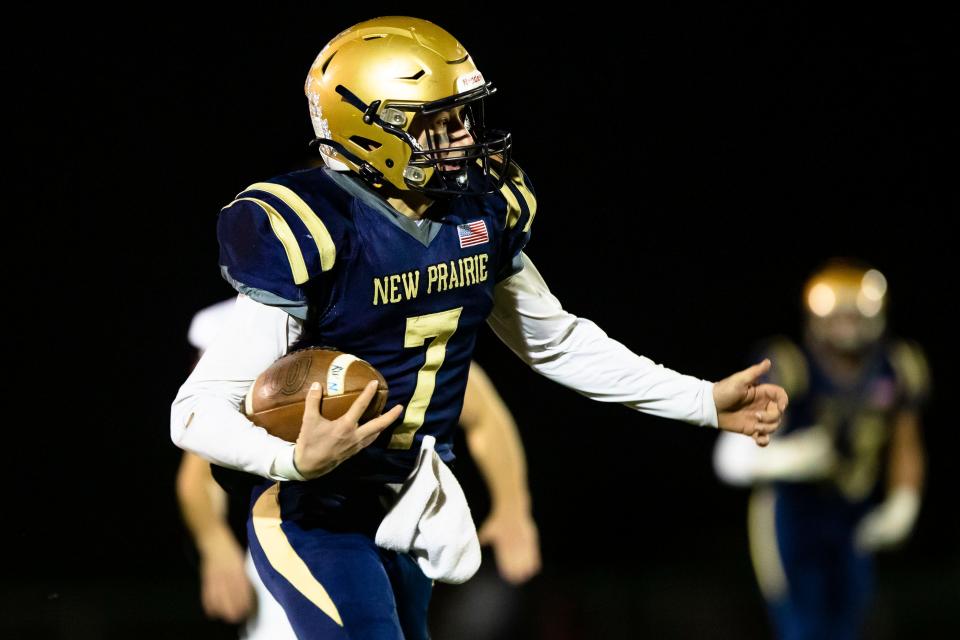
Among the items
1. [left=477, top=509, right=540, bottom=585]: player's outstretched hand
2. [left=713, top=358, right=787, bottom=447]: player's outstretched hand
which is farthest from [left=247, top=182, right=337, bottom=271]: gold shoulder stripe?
[left=477, top=509, right=540, bottom=585]: player's outstretched hand

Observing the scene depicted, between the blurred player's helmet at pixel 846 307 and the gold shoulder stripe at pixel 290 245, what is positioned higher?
the gold shoulder stripe at pixel 290 245

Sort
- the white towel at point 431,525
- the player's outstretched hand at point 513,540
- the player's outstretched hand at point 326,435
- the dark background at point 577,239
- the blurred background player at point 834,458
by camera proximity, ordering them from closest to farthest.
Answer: the player's outstretched hand at point 326,435
the white towel at point 431,525
the player's outstretched hand at point 513,540
the dark background at point 577,239
the blurred background player at point 834,458

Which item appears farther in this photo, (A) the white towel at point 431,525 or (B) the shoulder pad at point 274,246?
(A) the white towel at point 431,525

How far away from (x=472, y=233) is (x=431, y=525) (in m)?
0.48

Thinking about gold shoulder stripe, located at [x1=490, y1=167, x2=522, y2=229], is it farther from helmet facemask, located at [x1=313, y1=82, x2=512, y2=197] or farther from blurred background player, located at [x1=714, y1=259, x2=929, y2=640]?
blurred background player, located at [x1=714, y1=259, x2=929, y2=640]

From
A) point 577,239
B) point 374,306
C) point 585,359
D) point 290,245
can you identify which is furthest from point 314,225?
point 577,239

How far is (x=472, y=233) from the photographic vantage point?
221cm

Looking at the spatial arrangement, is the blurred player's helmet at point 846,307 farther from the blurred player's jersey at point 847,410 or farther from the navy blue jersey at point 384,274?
the navy blue jersey at point 384,274

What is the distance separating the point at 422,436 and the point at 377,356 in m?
0.16

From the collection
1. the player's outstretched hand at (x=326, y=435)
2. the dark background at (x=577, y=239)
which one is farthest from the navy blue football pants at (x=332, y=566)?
the dark background at (x=577, y=239)

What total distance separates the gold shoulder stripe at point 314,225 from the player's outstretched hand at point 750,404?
76 centimetres

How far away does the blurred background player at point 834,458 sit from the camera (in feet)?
15.9

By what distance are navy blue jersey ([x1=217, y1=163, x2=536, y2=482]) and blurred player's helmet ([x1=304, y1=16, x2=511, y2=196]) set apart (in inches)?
2.2

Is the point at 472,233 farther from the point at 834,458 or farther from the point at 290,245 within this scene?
the point at 834,458
